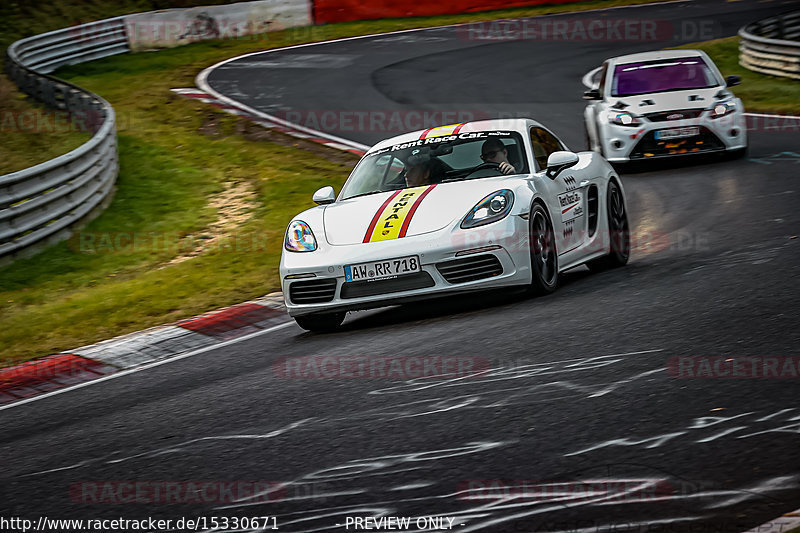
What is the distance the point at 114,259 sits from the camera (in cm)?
1236

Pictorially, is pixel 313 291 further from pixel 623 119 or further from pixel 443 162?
pixel 623 119

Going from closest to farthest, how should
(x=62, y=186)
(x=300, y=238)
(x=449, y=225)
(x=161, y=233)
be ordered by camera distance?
(x=449, y=225), (x=300, y=238), (x=62, y=186), (x=161, y=233)

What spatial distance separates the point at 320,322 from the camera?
8.38 meters

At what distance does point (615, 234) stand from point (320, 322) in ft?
8.97

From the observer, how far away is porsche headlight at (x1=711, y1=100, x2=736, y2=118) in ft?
47.1

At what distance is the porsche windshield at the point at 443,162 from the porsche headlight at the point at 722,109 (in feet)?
20.6

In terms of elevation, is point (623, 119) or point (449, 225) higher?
point (449, 225)

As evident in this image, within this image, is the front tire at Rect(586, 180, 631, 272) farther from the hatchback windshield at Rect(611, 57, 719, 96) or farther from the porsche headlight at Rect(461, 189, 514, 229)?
the hatchback windshield at Rect(611, 57, 719, 96)

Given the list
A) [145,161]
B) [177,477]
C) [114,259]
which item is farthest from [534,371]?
[145,161]

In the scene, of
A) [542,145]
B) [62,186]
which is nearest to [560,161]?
[542,145]

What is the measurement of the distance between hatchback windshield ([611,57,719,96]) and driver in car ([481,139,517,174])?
22.3 ft

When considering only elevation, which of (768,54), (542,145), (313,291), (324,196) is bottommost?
(768,54)

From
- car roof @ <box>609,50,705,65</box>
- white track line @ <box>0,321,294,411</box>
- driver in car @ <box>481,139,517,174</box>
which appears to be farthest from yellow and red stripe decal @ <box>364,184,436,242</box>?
car roof @ <box>609,50,705,65</box>

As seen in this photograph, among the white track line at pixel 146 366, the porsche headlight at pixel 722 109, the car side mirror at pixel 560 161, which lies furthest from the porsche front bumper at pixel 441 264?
the porsche headlight at pixel 722 109
